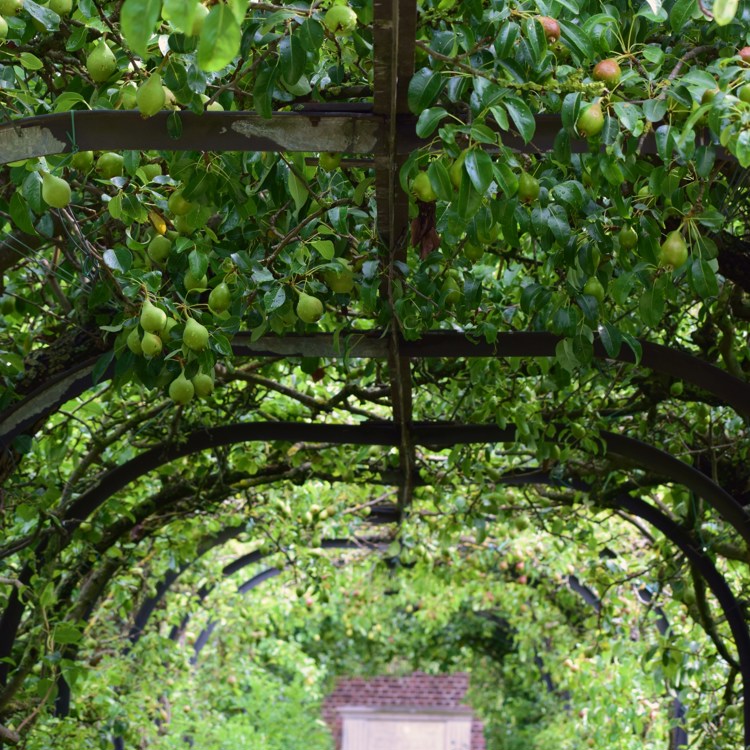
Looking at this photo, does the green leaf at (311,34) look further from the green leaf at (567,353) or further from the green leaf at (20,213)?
the green leaf at (567,353)

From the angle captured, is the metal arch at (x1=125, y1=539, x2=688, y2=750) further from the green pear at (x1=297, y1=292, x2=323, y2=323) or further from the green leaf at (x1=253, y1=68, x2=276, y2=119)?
the green leaf at (x1=253, y1=68, x2=276, y2=119)

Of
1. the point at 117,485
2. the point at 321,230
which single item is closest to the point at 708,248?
the point at 321,230

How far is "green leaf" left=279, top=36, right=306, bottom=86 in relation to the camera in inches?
58.1

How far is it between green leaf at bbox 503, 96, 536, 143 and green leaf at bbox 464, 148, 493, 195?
61mm

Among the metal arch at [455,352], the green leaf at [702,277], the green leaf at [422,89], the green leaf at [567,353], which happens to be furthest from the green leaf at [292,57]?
the metal arch at [455,352]

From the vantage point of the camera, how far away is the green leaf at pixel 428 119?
4.91 feet

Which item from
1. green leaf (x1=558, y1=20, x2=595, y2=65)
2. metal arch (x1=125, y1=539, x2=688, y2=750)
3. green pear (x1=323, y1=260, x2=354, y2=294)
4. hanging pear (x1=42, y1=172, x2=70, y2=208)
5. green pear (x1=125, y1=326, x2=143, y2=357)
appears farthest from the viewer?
metal arch (x1=125, y1=539, x2=688, y2=750)

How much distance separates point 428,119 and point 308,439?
2.07m

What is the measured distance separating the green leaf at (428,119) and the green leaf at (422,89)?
0.06 feet

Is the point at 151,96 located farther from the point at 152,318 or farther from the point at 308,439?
the point at 308,439

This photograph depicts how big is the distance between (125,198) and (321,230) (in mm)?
345

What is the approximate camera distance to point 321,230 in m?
1.95

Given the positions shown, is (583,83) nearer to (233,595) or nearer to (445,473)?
(445,473)

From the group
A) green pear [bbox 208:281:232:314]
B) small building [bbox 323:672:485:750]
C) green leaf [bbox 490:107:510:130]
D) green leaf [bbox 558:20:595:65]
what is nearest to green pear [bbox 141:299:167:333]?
green pear [bbox 208:281:232:314]
